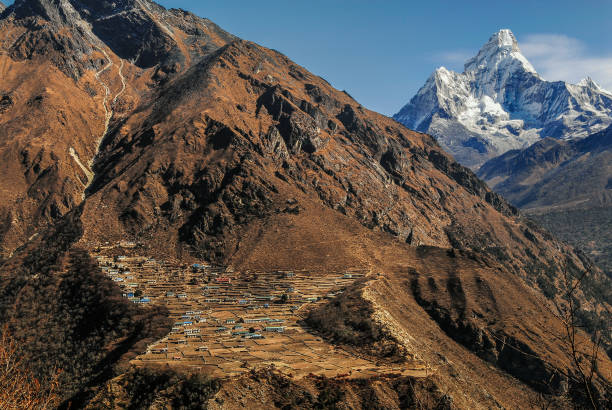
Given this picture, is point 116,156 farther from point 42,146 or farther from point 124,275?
point 124,275

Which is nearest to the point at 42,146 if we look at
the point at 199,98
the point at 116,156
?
the point at 116,156

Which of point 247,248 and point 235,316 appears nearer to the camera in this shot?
point 235,316

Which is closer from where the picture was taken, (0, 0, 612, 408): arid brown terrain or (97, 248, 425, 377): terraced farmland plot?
(0, 0, 612, 408): arid brown terrain

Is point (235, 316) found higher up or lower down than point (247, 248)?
lower down
